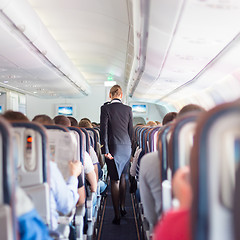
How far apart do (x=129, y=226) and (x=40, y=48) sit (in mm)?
3906

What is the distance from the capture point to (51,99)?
19047 mm

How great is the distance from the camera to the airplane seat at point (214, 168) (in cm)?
109

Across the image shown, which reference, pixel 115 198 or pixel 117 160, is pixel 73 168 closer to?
pixel 117 160

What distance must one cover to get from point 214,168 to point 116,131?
3518mm

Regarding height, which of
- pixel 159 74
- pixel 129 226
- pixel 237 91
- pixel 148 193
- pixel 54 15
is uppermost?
pixel 54 15

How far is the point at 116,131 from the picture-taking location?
4598mm

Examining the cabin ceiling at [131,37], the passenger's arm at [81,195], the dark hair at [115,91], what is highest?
the cabin ceiling at [131,37]

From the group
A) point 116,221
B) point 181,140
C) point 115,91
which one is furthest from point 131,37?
point 181,140

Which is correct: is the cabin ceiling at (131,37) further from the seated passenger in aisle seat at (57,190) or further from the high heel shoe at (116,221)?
the high heel shoe at (116,221)

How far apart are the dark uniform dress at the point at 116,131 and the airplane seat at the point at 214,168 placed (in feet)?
A: 11.2

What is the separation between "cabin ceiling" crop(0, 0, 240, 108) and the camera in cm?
319

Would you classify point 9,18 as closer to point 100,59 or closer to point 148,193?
point 148,193

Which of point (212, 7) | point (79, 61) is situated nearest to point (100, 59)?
point (79, 61)

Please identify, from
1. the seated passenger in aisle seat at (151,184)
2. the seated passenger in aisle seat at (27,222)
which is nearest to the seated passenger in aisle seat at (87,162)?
the seated passenger in aisle seat at (151,184)
